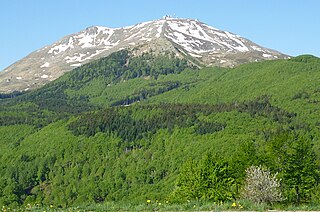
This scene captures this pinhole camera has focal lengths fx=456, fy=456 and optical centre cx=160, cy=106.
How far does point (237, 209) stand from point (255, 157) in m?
35.5

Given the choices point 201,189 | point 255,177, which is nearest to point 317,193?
point 201,189

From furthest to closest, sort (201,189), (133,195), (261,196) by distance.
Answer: (133,195) → (201,189) → (261,196)

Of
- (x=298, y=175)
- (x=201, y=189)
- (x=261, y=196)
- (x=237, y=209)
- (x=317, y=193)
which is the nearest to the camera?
(x=237, y=209)

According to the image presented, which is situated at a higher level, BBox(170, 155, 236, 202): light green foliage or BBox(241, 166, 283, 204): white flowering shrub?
BBox(241, 166, 283, 204): white flowering shrub

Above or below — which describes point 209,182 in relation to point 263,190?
below

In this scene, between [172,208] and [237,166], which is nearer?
[172,208]

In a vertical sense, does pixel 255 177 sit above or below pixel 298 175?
above

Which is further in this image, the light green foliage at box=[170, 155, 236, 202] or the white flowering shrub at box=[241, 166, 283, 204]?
the light green foliage at box=[170, 155, 236, 202]

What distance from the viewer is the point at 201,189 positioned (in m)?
66.8

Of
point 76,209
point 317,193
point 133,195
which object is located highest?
point 76,209

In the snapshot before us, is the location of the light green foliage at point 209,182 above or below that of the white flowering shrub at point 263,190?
below

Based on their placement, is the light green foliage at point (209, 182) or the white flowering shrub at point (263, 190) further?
the light green foliage at point (209, 182)

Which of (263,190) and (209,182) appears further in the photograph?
(209,182)

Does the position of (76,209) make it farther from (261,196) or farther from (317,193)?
(317,193)
